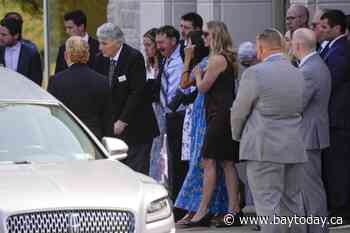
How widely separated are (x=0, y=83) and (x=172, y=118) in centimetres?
358

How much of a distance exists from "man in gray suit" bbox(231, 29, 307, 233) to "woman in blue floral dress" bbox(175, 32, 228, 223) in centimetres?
212

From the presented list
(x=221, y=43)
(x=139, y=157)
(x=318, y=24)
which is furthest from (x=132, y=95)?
(x=318, y=24)

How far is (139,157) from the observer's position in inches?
539

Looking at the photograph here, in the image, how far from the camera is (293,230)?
11156 millimetres

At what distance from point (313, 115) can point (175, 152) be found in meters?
2.39

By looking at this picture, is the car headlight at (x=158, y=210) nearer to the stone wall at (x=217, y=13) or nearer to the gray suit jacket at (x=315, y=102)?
the gray suit jacket at (x=315, y=102)

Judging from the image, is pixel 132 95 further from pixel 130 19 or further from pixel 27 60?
pixel 130 19

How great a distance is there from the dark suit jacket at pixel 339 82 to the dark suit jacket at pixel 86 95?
2.19 metres

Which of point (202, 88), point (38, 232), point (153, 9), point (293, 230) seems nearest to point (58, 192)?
point (38, 232)

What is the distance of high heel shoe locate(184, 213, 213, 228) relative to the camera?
1286 cm

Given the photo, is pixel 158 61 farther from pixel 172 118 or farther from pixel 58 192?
pixel 58 192

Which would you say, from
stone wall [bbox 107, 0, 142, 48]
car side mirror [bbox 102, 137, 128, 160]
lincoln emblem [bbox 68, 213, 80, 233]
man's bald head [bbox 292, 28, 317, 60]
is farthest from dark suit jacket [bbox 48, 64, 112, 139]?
stone wall [bbox 107, 0, 142, 48]

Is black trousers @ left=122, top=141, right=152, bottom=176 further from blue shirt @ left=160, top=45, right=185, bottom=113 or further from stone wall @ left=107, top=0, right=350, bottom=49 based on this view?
stone wall @ left=107, top=0, right=350, bottom=49

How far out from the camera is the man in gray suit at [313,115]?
11445 mm
